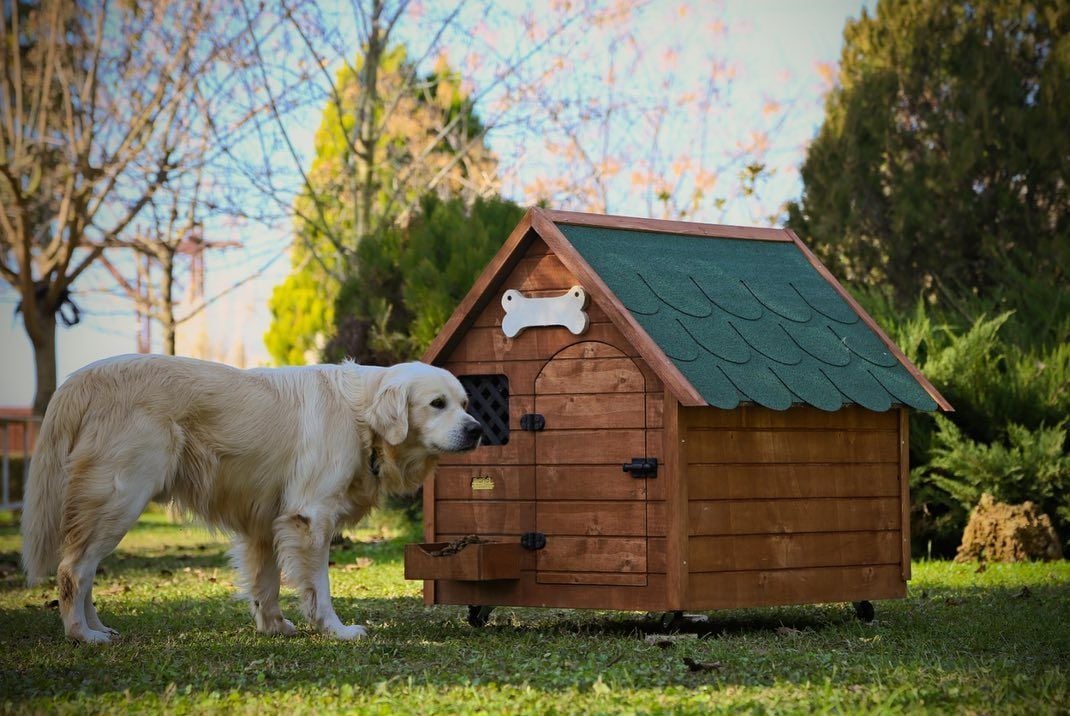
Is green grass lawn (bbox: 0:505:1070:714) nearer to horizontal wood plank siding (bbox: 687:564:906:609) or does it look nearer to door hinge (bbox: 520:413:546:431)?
horizontal wood plank siding (bbox: 687:564:906:609)

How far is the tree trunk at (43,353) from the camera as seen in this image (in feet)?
67.0

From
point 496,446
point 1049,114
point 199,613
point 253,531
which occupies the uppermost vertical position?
point 1049,114

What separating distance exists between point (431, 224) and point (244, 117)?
5982 millimetres

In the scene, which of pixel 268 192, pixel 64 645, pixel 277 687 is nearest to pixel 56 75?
pixel 268 192

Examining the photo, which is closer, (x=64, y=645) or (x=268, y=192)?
(x=64, y=645)

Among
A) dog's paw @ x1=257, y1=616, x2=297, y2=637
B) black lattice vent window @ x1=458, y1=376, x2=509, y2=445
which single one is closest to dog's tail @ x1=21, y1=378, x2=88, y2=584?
dog's paw @ x1=257, y1=616, x2=297, y2=637

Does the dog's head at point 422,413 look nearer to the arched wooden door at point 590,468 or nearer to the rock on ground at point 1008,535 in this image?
the arched wooden door at point 590,468

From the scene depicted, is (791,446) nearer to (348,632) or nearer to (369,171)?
(348,632)

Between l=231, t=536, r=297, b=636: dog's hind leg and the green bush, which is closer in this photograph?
l=231, t=536, r=297, b=636: dog's hind leg

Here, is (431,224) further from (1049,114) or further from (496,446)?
(1049,114)

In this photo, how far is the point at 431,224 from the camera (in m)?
14.2

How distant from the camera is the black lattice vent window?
26.6 ft

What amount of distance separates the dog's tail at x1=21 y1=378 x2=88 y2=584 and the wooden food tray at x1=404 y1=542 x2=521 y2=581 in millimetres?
1941

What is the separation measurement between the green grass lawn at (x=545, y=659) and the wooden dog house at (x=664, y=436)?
1.15 feet
